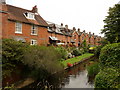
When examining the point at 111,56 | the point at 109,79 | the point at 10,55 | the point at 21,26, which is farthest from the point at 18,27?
the point at 109,79

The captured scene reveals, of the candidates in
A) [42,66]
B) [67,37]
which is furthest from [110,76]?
[67,37]

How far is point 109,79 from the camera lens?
185 inches

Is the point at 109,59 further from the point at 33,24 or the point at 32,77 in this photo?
the point at 33,24

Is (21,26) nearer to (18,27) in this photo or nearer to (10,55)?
(18,27)

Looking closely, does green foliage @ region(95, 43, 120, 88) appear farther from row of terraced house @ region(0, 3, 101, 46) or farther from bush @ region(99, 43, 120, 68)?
row of terraced house @ region(0, 3, 101, 46)

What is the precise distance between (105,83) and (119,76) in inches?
31.9

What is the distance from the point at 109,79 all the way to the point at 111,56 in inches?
54.7

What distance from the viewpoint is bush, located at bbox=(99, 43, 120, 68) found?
5.12 meters

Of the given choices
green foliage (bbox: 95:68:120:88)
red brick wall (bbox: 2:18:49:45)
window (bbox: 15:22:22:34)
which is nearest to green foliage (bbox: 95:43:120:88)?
green foliage (bbox: 95:68:120:88)

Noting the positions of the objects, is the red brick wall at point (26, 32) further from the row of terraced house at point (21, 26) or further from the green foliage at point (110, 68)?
the green foliage at point (110, 68)

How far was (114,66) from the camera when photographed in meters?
5.15

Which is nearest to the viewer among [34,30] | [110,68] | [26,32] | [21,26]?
[110,68]

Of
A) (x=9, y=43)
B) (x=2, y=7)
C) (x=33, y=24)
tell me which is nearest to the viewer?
(x=9, y=43)

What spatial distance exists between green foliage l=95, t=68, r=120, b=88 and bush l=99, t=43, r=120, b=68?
1.28 ft
